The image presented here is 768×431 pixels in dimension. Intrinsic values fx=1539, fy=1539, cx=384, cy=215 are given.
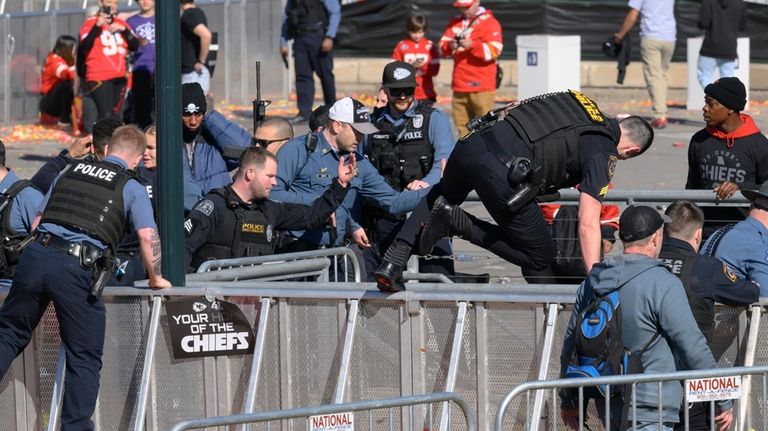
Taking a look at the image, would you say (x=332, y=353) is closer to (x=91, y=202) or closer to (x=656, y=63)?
(x=91, y=202)

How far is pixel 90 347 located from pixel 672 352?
3037 millimetres

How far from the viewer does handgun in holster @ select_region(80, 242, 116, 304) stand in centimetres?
783

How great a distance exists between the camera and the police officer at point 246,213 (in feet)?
29.3

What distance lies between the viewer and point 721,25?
17.8 metres

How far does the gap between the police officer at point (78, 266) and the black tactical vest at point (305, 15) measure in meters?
11.1

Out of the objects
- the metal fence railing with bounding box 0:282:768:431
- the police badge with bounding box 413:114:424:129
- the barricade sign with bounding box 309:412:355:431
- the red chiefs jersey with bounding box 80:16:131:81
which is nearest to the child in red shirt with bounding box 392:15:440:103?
the red chiefs jersey with bounding box 80:16:131:81

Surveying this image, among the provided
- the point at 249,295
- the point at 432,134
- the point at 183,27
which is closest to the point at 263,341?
the point at 249,295

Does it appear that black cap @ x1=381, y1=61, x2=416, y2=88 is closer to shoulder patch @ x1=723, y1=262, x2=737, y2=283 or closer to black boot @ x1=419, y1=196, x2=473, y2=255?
black boot @ x1=419, y1=196, x2=473, y2=255

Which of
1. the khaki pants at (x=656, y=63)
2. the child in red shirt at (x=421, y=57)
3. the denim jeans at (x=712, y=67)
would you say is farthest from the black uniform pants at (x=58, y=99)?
the denim jeans at (x=712, y=67)

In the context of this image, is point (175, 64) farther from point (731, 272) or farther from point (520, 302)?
point (731, 272)

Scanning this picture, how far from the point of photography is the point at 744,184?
9.51 metres

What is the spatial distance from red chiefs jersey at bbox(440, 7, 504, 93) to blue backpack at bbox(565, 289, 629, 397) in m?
9.16

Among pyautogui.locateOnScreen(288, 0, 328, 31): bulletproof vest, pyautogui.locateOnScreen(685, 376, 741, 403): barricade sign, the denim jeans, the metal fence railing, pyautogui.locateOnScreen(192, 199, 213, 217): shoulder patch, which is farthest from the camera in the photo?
pyautogui.locateOnScreen(288, 0, 328, 31): bulletproof vest

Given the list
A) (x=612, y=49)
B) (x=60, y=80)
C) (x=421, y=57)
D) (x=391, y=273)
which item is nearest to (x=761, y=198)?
(x=391, y=273)
